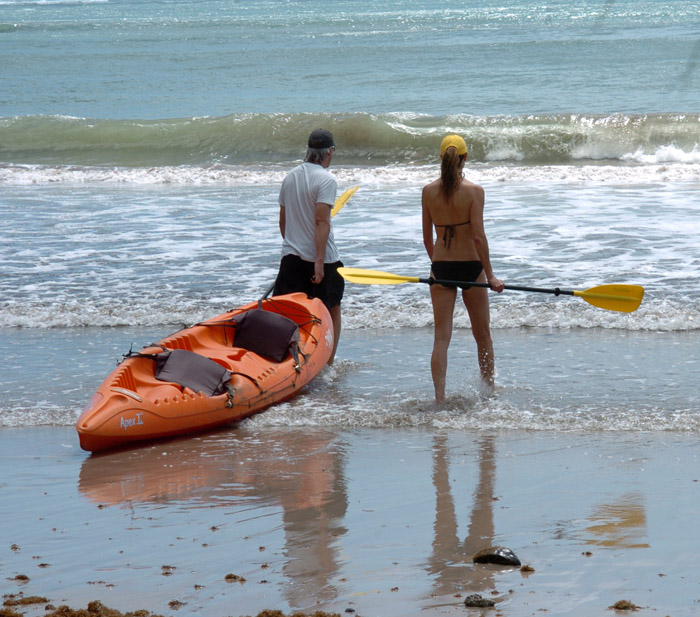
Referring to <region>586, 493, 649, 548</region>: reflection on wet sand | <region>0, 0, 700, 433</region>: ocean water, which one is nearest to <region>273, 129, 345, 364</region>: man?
<region>0, 0, 700, 433</region>: ocean water

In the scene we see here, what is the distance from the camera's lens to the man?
498 cm

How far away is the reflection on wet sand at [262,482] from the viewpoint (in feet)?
9.46

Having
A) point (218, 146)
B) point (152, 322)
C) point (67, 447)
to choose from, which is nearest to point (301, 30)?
point (218, 146)

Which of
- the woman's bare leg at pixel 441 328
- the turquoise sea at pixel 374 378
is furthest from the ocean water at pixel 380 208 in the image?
the woman's bare leg at pixel 441 328

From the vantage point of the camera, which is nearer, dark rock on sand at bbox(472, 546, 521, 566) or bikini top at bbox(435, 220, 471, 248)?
dark rock on sand at bbox(472, 546, 521, 566)

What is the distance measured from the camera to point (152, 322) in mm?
6703

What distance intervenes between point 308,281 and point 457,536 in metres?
2.62

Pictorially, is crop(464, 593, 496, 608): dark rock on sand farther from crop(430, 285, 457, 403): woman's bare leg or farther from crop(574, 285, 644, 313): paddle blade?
crop(574, 285, 644, 313): paddle blade

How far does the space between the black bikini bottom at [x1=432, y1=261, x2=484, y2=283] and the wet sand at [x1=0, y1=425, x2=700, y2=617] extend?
0.79 meters

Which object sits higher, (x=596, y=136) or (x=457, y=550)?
(x=596, y=136)

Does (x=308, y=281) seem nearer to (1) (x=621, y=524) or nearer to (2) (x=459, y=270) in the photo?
(2) (x=459, y=270)

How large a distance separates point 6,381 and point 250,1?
64.0 m

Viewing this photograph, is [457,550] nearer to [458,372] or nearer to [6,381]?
[458,372]

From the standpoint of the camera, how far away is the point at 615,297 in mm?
5082
